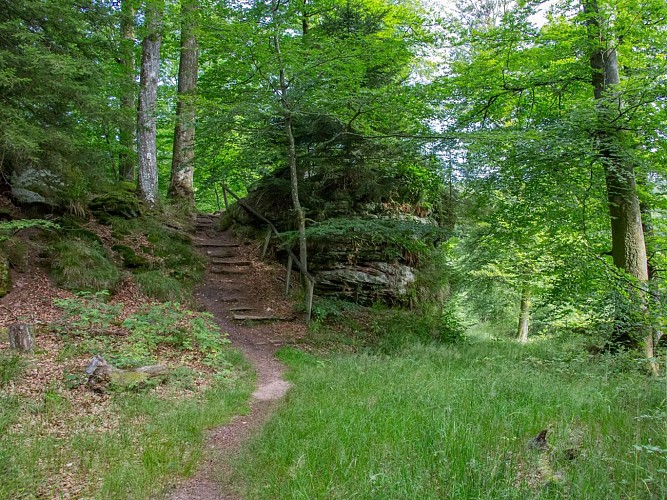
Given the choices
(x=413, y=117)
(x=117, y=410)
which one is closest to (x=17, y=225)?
(x=117, y=410)

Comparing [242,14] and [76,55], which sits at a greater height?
[242,14]

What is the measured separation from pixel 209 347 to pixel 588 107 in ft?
27.8

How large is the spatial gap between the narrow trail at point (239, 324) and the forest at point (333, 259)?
0.06 m

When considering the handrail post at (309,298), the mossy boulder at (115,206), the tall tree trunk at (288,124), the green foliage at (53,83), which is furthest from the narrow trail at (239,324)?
the green foliage at (53,83)

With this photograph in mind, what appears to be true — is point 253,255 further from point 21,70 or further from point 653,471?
point 653,471

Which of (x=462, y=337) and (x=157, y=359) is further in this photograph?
(x=462, y=337)

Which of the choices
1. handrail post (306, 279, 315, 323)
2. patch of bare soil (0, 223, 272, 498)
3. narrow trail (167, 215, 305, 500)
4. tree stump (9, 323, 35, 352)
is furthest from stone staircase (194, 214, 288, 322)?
tree stump (9, 323, 35, 352)

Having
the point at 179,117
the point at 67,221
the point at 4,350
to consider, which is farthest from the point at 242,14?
the point at 4,350

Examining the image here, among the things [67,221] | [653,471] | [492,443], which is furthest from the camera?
[67,221]

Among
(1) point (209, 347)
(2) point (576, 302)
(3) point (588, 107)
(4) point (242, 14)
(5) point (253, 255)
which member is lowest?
(1) point (209, 347)

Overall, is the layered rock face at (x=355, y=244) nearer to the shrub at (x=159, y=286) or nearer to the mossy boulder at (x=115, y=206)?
the shrub at (x=159, y=286)

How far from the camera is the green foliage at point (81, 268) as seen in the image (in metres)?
8.10

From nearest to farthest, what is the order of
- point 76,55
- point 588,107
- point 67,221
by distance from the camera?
1. point 76,55
2. point 588,107
3. point 67,221

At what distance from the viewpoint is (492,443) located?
3.45m
